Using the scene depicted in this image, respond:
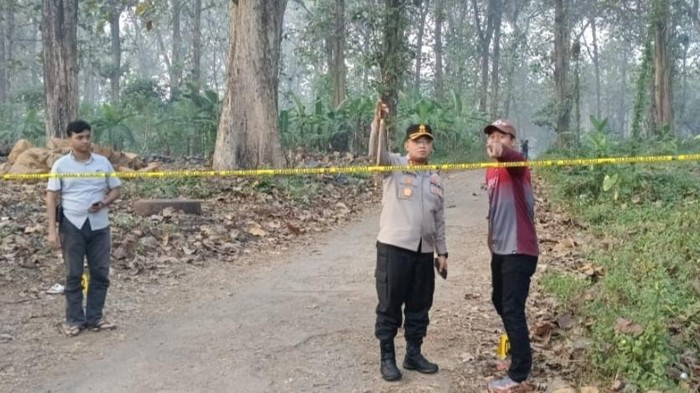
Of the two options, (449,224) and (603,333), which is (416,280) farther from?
(449,224)

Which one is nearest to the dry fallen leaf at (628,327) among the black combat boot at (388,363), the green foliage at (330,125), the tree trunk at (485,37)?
the black combat boot at (388,363)

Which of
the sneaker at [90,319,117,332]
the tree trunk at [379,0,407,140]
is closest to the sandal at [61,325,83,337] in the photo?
the sneaker at [90,319,117,332]

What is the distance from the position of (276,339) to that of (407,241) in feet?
5.35

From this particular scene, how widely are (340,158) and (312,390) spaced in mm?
13027

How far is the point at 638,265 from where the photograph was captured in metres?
6.81

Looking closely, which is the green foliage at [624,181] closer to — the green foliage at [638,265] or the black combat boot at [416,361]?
the green foliage at [638,265]

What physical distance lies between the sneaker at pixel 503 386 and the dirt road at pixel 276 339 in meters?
0.17

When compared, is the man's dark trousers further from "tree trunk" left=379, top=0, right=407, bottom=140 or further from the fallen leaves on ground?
"tree trunk" left=379, top=0, right=407, bottom=140

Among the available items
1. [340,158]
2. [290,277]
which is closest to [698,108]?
[340,158]

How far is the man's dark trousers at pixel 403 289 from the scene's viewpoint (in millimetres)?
4742

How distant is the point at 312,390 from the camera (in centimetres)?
473

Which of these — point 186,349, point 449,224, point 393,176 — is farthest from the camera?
point 449,224

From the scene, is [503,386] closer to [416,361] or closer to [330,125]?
[416,361]

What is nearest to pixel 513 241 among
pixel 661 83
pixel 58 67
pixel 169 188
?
pixel 169 188
